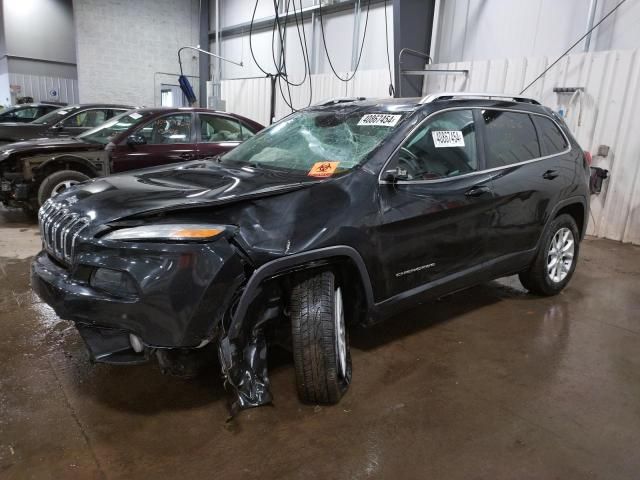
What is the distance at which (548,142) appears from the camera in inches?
151

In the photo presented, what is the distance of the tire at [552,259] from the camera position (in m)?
3.89

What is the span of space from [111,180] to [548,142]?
127 inches

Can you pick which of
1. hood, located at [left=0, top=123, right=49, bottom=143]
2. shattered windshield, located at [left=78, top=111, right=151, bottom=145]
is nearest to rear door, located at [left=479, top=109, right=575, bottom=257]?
shattered windshield, located at [left=78, top=111, right=151, bottom=145]

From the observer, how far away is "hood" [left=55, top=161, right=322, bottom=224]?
222cm

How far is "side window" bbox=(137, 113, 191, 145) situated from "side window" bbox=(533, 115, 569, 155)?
4.44 meters

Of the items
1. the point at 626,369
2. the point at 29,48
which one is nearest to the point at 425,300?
the point at 626,369

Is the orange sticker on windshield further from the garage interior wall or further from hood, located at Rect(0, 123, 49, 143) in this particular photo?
the garage interior wall

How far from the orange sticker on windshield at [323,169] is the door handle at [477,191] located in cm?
93

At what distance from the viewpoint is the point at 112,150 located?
6086mm

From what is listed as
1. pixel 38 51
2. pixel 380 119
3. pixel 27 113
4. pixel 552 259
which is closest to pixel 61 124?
pixel 27 113

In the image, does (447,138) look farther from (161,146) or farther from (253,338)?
(161,146)

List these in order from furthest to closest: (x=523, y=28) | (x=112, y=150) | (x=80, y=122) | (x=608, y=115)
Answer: (x=80, y=122), (x=523, y=28), (x=608, y=115), (x=112, y=150)

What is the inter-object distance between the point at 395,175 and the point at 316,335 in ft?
3.22

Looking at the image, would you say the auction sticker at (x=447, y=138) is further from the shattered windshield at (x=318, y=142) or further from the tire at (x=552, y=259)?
the tire at (x=552, y=259)
